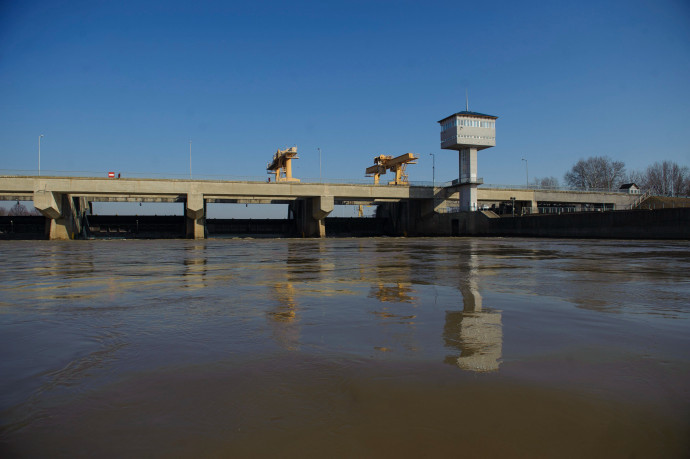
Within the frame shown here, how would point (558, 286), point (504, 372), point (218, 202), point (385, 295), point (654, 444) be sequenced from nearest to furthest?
1. point (654, 444)
2. point (504, 372)
3. point (385, 295)
4. point (558, 286)
5. point (218, 202)

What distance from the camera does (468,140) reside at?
5503 centimetres

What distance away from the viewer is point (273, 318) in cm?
518

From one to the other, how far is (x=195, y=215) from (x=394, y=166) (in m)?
29.2

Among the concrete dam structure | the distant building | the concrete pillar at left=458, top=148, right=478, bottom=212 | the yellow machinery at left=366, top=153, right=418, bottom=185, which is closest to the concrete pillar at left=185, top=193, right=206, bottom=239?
the concrete dam structure

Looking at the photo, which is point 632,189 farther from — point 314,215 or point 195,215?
point 195,215

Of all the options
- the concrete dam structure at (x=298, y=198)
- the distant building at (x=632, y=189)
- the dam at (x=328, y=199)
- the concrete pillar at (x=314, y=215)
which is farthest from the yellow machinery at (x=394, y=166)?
the distant building at (x=632, y=189)

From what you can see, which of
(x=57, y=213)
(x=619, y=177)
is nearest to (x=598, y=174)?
(x=619, y=177)

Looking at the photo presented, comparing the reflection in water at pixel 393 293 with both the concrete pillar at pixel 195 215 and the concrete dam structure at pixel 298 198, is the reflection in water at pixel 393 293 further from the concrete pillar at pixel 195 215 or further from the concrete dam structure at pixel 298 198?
the concrete dam structure at pixel 298 198

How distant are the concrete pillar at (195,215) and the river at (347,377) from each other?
44.7 m

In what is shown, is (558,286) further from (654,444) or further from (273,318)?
(654,444)

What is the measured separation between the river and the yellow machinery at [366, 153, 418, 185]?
53.1m

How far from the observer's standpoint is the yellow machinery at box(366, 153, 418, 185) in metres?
58.5

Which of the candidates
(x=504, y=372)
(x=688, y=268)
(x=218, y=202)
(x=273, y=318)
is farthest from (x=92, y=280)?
(x=218, y=202)

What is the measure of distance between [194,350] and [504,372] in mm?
2635
